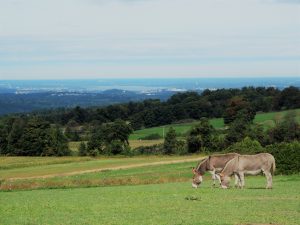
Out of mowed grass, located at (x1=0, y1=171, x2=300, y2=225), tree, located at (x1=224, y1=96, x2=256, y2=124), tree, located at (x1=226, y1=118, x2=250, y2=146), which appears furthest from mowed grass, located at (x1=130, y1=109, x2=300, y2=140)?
mowed grass, located at (x1=0, y1=171, x2=300, y2=225)

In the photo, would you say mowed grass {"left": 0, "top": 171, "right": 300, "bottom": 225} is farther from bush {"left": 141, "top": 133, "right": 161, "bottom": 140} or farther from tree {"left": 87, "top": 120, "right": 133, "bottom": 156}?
bush {"left": 141, "top": 133, "right": 161, "bottom": 140}

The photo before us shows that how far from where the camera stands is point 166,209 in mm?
20188

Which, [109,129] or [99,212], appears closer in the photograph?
[99,212]

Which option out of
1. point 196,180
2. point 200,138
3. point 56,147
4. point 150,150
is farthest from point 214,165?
point 56,147

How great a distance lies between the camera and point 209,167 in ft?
103

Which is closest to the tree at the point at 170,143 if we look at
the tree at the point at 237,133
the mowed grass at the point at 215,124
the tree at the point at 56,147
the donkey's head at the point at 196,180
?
the tree at the point at 237,133

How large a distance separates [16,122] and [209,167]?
86544 mm

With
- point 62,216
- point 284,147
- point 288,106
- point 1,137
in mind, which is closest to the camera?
point 62,216

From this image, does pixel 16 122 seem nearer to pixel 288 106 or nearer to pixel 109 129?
pixel 109 129

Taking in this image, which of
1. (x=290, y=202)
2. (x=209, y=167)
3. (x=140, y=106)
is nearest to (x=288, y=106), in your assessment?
(x=140, y=106)

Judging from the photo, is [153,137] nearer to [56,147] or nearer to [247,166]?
[56,147]

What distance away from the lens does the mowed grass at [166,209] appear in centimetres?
1758

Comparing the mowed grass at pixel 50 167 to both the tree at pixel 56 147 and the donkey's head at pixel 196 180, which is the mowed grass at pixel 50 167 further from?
the donkey's head at pixel 196 180

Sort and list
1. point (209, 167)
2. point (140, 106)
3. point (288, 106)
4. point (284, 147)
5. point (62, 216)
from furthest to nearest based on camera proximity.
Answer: point (140, 106)
point (288, 106)
point (284, 147)
point (209, 167)
point (62, 216)
